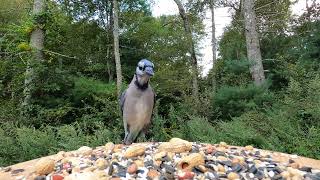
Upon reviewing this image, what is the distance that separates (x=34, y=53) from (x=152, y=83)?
3400 millimetres

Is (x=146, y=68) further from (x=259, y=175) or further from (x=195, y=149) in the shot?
(x=259, y=175)

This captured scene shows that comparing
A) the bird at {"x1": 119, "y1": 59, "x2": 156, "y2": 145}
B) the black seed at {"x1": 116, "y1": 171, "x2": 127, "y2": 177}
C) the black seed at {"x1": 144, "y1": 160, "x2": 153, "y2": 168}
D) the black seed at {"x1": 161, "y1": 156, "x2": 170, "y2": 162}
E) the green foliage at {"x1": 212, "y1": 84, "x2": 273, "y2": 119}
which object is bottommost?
the green foliage at {"x1": 212, "y1": 84, "x2": 273, "y2": 119}

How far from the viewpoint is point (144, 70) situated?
418 centimetres

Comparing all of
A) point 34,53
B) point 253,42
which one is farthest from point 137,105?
point 34,53

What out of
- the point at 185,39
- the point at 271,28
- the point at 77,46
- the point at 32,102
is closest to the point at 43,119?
the point at 32,102

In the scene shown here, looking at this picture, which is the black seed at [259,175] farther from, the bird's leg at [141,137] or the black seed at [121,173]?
the bird's leg at [141,137]

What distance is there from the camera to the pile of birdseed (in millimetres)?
3375

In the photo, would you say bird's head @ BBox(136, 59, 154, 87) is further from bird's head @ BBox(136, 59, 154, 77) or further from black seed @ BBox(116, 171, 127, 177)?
black seed @ BBox(116, 171, 127, 177)

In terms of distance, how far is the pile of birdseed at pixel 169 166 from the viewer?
338 cm

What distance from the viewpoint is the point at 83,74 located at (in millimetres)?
14055

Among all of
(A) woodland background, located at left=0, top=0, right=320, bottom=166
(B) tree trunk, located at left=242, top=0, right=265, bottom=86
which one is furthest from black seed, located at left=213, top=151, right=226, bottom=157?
(B) tree trunk, located at left=242, top=0, right=265, bottom=86

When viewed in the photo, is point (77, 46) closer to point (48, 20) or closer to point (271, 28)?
point (48, 20)

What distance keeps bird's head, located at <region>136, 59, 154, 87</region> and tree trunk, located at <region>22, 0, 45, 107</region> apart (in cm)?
679

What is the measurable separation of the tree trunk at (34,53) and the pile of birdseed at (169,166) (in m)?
7.19
